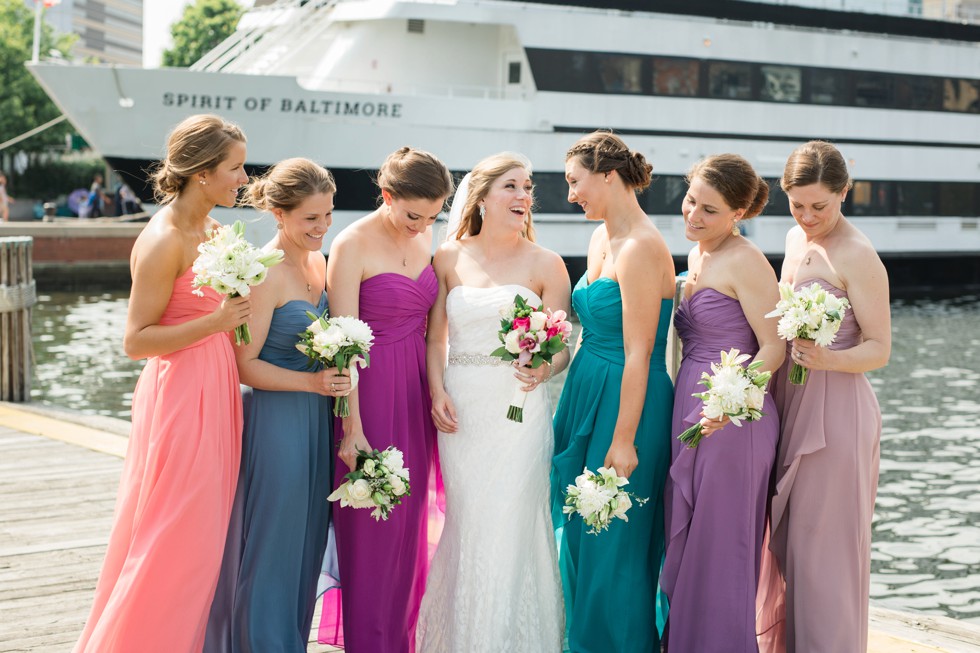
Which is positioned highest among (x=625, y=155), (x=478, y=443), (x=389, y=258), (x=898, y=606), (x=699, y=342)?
(x=625, y=155)

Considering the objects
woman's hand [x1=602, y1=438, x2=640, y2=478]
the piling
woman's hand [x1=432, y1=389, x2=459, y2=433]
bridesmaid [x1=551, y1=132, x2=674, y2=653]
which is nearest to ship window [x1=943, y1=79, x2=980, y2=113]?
the piling

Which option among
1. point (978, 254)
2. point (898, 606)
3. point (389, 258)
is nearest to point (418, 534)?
point (389, 258)

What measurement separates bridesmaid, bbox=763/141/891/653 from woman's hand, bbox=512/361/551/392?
86 centimetres

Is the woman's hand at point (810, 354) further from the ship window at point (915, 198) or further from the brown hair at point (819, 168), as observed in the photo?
the ship window at point (915, 198)

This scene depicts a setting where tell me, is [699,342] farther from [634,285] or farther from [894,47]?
[894,47]

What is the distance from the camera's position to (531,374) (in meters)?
3.84

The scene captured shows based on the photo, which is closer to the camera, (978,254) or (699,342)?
(699,342)

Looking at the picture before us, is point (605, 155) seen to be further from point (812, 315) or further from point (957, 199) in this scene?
point (957, 199)

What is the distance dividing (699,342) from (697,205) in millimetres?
491

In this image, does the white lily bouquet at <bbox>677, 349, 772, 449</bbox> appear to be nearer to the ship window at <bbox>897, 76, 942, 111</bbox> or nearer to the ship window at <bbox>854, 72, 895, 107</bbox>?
the ship window at <bbox>854, 72, 895, 107</bbox>

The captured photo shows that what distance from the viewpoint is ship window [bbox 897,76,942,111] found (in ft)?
85.5

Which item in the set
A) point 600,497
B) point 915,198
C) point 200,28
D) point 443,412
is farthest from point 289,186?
point 200,28

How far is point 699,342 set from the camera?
12.8 feet

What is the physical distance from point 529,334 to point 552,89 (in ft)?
60.8
